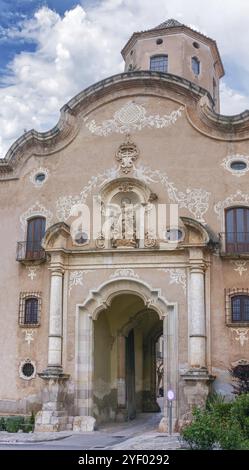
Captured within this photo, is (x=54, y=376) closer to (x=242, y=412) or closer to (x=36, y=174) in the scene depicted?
(x=36, y=174)

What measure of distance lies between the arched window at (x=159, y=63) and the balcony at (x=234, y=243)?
11.0 m

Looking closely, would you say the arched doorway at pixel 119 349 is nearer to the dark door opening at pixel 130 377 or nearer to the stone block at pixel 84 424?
the dark door opening at pixel 130 377

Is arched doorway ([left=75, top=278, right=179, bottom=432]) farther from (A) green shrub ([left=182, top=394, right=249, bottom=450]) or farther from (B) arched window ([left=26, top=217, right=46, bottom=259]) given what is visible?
(A) green shrub ([left=182, top=394, right=249, bottom=450])


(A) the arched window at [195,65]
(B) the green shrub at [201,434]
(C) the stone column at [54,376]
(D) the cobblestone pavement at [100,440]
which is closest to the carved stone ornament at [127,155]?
(C) the stone column at [54,376]

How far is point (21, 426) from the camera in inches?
989

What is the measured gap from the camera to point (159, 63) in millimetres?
33156

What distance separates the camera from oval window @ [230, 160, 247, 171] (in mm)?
26462

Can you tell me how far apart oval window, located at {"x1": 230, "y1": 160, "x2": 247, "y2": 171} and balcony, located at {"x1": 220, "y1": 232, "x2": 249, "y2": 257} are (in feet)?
8.81

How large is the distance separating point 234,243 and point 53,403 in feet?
30.4

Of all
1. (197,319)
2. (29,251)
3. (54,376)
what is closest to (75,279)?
(29,251)

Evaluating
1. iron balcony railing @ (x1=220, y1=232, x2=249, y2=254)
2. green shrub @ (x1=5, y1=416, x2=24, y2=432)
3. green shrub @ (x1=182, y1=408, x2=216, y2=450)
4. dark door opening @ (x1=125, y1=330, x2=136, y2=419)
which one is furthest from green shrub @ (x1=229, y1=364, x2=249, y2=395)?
green shrub @ (x1=182, y1=408, x2=216, y2=450)

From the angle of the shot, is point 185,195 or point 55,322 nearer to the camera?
point 55,322
